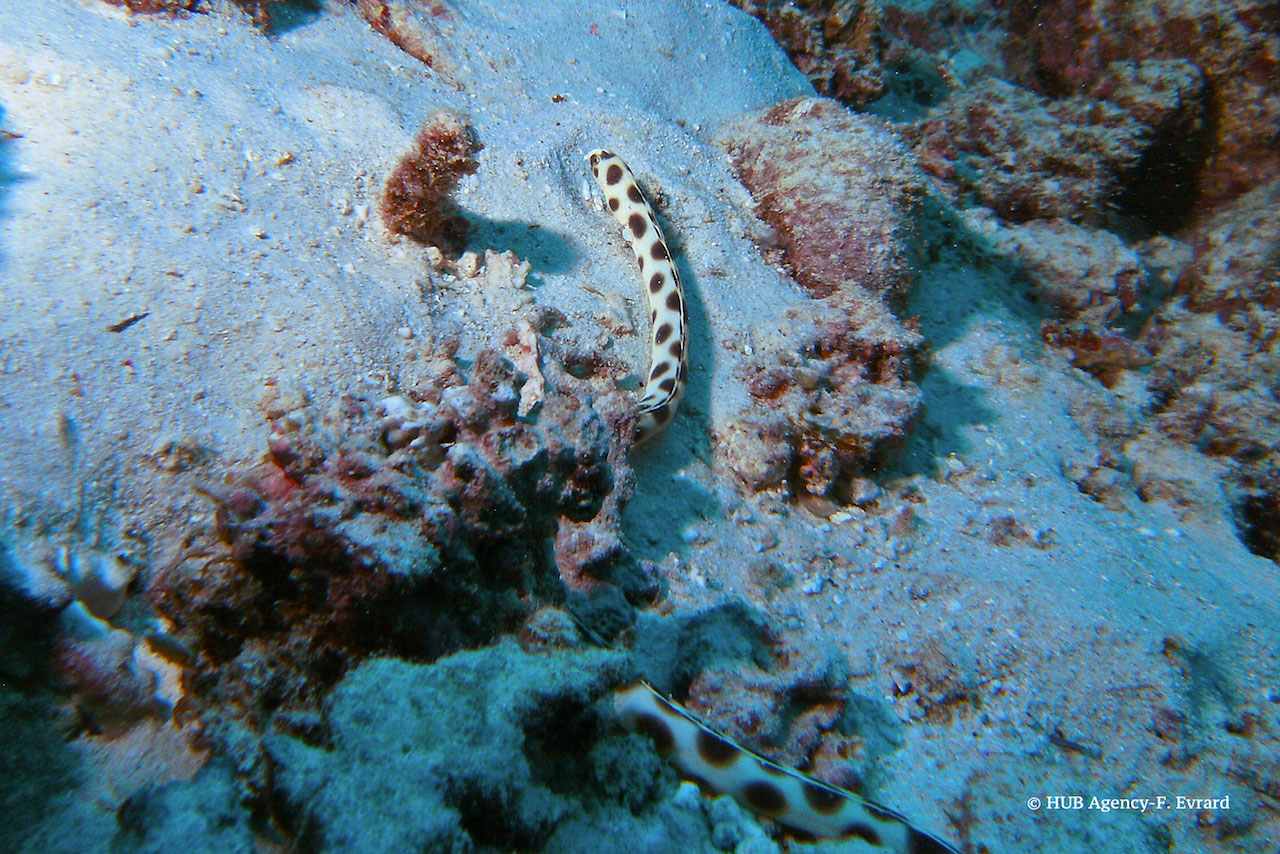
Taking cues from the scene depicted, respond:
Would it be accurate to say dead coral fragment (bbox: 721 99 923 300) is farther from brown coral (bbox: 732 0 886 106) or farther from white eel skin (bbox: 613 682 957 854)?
white eel skin (bbox: 613 682 957 854)

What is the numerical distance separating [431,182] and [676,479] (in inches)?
82.5

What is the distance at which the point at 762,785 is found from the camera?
1862 mm

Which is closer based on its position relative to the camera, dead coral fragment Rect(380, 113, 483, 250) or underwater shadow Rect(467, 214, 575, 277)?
dead coral fragment Rect(380, 113, 483, 250)

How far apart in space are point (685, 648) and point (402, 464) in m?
1.42

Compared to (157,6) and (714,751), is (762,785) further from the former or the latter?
(157,6)

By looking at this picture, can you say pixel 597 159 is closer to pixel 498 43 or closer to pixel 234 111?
pixel 498 43

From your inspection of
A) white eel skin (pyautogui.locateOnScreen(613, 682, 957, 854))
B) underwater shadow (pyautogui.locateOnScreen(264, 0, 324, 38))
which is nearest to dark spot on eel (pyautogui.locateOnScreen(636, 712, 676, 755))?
white eel skin (pyautogui.locateOnScreen(613, 682, 957, 854))

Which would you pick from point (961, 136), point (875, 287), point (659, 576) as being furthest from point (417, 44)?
point (961, 136)

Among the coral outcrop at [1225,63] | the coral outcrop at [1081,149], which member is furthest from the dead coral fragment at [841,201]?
the coral outcrop at [1225,63]

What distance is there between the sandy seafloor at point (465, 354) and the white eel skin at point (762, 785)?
9 centimetres

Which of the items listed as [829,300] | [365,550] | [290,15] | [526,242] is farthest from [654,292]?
[290,15]

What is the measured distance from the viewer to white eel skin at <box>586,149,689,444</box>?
120 inches

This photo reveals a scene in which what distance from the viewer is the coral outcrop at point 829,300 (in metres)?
3.15

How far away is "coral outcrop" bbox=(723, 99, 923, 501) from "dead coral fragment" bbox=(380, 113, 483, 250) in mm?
2005
